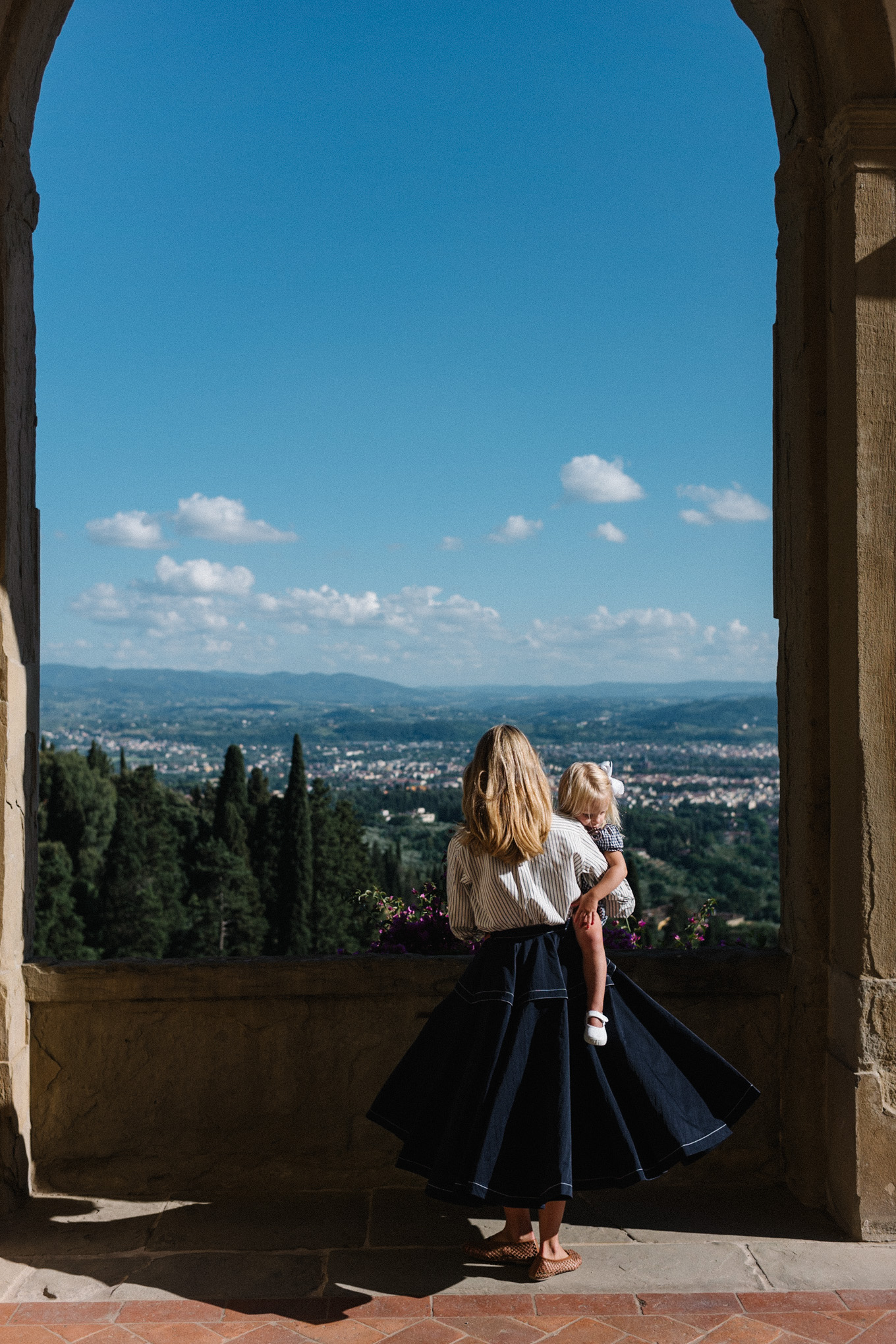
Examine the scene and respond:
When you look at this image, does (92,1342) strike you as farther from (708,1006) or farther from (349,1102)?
(708,1006)

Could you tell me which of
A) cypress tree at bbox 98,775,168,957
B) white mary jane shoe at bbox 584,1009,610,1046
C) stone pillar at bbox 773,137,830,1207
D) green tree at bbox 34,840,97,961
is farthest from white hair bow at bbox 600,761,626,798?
cypress tree at bbox 98,775,168,957

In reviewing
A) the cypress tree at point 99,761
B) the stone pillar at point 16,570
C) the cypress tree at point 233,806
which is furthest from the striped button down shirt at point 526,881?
the cypress tree at point 99,761

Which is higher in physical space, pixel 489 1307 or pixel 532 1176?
pixel 532 1176

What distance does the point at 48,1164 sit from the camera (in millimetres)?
3266

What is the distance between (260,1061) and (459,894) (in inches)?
43.9

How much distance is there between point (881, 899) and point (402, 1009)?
5.03ft

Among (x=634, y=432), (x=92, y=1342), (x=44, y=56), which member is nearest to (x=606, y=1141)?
(x=92, y=1342)

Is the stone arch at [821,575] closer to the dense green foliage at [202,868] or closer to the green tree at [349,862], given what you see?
the dense green foliage at [202,868]

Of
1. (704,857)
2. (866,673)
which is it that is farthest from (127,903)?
(866,673)

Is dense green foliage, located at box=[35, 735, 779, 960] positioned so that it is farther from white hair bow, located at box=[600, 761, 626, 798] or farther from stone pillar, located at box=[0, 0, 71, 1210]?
white hair bow, located at box=[600, 761, 626, 798]

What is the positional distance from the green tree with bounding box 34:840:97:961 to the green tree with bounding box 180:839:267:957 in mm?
3788

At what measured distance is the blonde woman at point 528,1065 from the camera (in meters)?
2.61

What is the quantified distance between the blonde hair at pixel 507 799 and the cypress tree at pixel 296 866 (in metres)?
27.6

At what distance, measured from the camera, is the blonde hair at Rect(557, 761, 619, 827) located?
2768 millimetres
